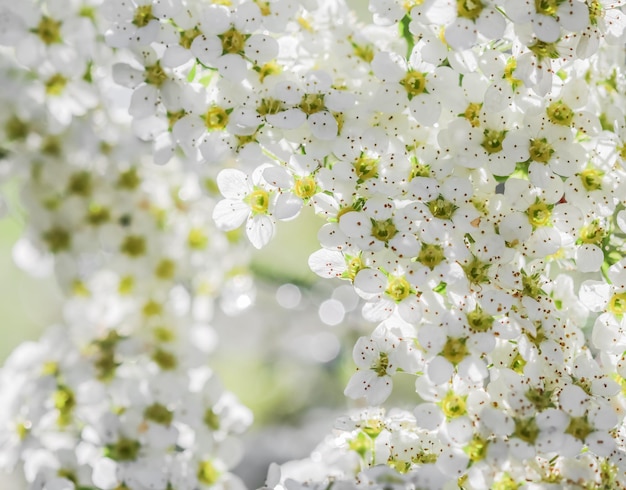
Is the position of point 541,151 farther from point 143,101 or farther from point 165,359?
point 165,359

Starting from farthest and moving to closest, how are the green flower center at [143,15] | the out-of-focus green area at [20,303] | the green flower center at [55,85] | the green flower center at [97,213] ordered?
the out-of-focus green area at [20,303], the green flower center at [97,213], the green flower center at [55,85], the green flower center at [143,15]

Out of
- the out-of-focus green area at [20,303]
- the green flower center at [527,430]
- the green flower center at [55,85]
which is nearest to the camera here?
the green flower center at [527,430]

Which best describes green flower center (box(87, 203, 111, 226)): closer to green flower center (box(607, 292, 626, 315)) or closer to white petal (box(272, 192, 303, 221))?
white petal (box(272, 192, 303, 221))

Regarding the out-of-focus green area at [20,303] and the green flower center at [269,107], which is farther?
the out-of-focus green area at [20,303]

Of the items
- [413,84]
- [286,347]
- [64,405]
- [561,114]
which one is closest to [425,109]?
[413,84]

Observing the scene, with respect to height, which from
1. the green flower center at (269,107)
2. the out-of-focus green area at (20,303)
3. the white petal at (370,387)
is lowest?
the out-of-focus green area at (20,303)

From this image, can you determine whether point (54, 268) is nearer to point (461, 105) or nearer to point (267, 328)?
point (267, 328)

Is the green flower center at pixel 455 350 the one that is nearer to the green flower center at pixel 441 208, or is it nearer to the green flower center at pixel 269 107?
the green flower center at pixel 441 208

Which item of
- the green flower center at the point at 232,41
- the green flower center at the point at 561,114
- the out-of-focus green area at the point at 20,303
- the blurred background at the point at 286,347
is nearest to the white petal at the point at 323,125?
the green flower center at the point at 232,41

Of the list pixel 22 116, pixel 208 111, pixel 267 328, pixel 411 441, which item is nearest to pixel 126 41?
pixel 208 111

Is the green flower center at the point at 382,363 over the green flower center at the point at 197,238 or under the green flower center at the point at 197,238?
over
